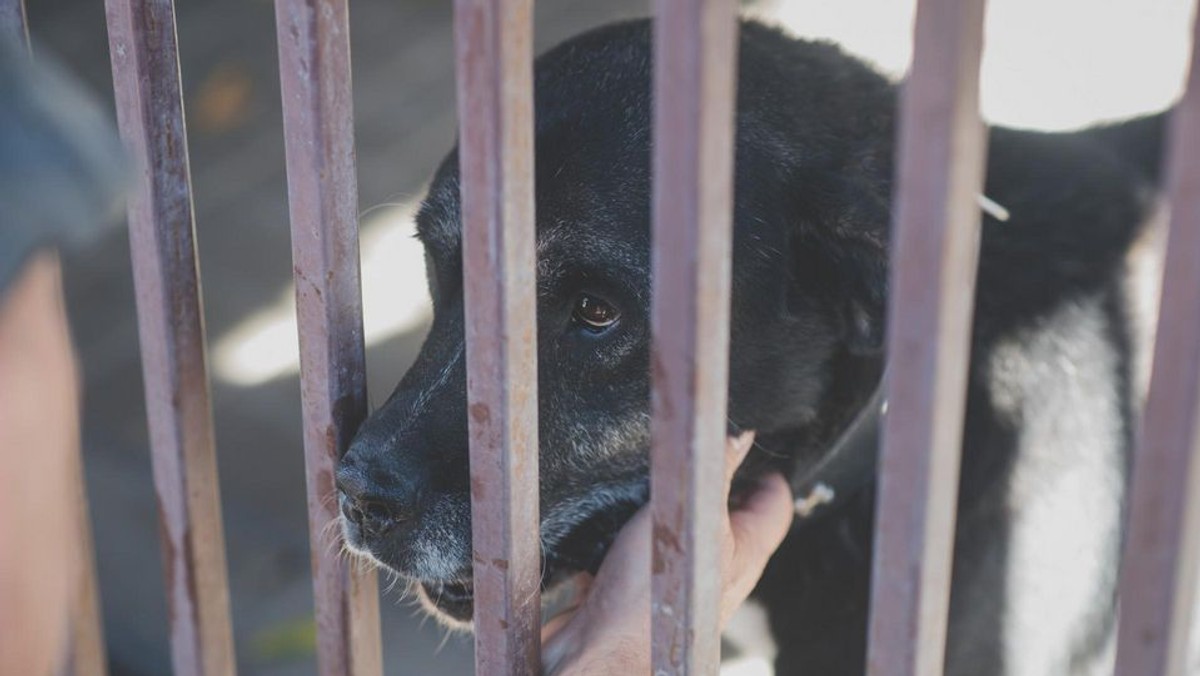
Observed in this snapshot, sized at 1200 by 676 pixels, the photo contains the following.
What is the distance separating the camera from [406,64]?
5609 mm

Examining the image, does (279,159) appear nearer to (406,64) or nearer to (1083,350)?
(406,64)

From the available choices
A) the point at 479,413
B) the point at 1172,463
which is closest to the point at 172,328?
the point at 479,413

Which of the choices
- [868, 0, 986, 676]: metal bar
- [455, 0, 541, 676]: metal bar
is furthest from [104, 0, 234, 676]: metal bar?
[868, 0, 986, 676]: metal bar

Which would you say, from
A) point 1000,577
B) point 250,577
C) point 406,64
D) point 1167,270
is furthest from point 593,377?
point 406,64

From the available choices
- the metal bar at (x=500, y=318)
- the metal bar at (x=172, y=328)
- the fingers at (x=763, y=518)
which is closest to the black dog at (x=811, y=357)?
the fingers at (x=763, y=518)

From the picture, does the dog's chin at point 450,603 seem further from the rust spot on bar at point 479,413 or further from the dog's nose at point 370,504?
the rust spot on bar at point 479,413

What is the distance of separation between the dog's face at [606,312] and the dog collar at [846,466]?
0.12 m

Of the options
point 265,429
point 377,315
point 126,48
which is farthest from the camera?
point 377,315

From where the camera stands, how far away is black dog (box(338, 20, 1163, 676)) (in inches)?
82.1

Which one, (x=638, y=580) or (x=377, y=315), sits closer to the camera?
(x=638, y=580)

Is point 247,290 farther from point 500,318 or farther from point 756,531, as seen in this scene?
point 500,318

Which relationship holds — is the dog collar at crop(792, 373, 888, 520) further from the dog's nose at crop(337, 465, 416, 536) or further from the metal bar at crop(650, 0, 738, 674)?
the metal bar at crop(650, 0, 738, 674)

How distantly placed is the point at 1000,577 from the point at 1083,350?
42 centimetres

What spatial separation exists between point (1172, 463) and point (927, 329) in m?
0.22
